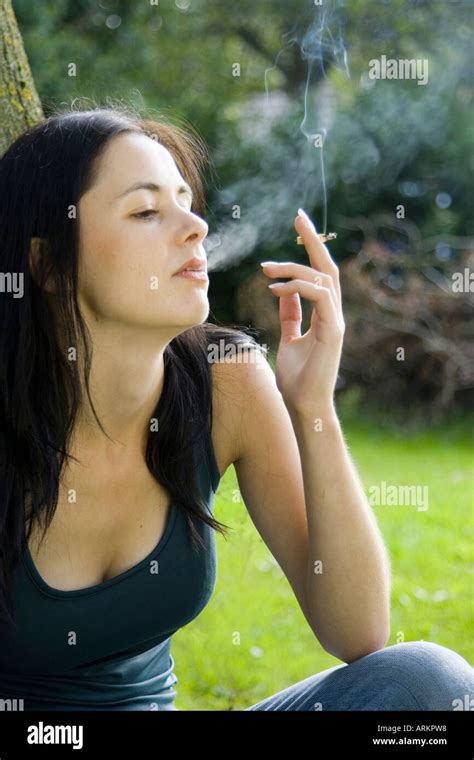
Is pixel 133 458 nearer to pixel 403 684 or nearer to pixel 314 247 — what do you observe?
pixel 314 247

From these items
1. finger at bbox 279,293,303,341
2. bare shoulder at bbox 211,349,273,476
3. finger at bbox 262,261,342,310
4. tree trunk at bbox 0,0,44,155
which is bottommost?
bare shoulder at bbox 211,349,273,476

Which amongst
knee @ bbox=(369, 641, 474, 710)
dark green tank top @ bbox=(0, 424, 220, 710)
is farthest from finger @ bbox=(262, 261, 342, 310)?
knee @ bbox=(369, 641, 474, 710)

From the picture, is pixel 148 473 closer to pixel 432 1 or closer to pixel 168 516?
pixel 168 516

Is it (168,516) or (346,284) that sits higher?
(346,284)

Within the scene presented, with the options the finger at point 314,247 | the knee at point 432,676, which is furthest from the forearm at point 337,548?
the finger at point 314,247

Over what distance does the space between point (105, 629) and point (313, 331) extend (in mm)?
572

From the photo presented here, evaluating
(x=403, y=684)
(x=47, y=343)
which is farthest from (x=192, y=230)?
(x=403, y=684)

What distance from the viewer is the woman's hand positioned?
1.57 meters

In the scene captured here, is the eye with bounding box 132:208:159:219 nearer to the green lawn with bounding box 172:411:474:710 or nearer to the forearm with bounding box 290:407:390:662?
the forearm with bounding box 290:407:390:662

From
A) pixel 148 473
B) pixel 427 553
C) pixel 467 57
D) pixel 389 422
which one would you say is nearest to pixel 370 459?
pixel 389 422

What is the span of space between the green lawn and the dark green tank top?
82 cm

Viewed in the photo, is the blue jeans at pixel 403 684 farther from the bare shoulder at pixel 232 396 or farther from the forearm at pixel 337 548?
the bare shoulder at pixel 232 396

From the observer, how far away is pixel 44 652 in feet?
5.05
